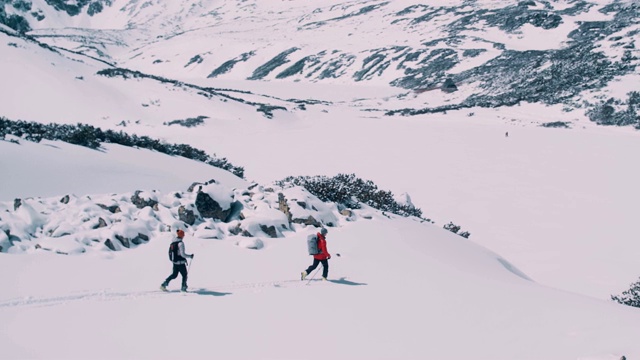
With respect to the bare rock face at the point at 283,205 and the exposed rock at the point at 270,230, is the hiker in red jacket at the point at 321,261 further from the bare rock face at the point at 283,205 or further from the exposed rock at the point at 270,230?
the bare rock face at the point at 283,205

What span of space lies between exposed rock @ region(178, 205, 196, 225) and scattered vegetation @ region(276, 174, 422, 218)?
3344mm

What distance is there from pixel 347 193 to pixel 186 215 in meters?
4.11

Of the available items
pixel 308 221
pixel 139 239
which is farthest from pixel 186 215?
pixel 308 221

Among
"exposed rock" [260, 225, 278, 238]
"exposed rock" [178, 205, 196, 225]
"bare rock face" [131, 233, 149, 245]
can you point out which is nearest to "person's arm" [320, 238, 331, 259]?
"exposed rock" [260, 225, 278, 238]

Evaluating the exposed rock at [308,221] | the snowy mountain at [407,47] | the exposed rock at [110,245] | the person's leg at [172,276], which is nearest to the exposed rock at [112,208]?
the exposed rock at [110,245]

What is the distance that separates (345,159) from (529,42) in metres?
63.9

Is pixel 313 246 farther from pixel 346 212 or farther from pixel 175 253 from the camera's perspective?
pixel 346 212

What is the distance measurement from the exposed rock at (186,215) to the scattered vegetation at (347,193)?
132 inches

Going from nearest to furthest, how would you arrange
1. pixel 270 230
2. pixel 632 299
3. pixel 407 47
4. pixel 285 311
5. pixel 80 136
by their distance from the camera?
1. pixel 285 311
2. pixel 270 230
3. pixel 632 299
4. pixel 80 136
5. pixel 407 47

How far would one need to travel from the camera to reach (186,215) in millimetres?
10461

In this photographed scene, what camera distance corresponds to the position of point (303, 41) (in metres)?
105

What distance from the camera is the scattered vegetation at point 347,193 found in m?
12.9

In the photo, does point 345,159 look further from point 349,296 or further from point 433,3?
point 433,3

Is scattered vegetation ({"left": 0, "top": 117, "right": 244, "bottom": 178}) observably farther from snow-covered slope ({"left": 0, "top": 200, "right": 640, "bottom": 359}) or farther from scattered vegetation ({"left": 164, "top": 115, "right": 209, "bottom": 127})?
scattered vegetation ({"left": 164, "top": 115, "right": 209, "bottom": 127})
